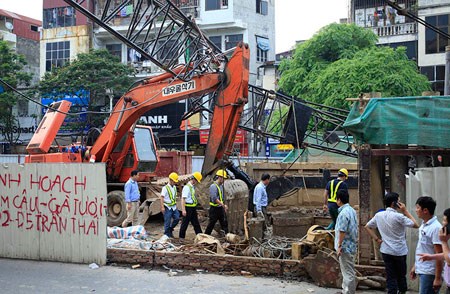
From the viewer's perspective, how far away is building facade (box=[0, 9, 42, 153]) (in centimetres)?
4512

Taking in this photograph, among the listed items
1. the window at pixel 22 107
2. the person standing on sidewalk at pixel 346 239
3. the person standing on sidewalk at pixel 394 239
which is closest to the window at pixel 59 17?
the window at pixel 22 107

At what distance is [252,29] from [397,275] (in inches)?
1486

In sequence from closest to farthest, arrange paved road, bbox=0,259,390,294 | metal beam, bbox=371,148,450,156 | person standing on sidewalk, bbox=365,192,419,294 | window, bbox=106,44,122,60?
person standing on sidewalk, bbox=365,192,419,294, paved road, bbox=0,259,390,294, metal beam, bbox=371,148,450,156, window, bbox=106,44,122,60

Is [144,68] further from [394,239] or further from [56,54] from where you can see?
[394,239]

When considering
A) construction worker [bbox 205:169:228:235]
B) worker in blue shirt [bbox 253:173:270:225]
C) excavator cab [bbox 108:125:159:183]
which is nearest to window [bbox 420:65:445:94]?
excavator cab [bbox 108:125:159:183]

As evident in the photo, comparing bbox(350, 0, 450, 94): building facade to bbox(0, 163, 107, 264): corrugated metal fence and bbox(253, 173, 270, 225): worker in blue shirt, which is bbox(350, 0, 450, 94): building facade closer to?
bbox(253, 173, 270, 225): worker in blue shirt

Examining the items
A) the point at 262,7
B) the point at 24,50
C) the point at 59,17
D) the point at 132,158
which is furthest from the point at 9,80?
the point at 132,158

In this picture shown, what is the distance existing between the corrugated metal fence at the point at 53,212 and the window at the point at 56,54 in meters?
34.8

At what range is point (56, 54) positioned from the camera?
45.9 m

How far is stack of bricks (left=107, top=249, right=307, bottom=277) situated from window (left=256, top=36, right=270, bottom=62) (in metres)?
35.2

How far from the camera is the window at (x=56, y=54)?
4559 centimetres

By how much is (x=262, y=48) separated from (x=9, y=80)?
62.8 ft

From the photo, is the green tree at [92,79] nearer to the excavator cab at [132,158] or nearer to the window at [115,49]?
the window at [115,49]

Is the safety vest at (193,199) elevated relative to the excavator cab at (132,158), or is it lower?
lower
